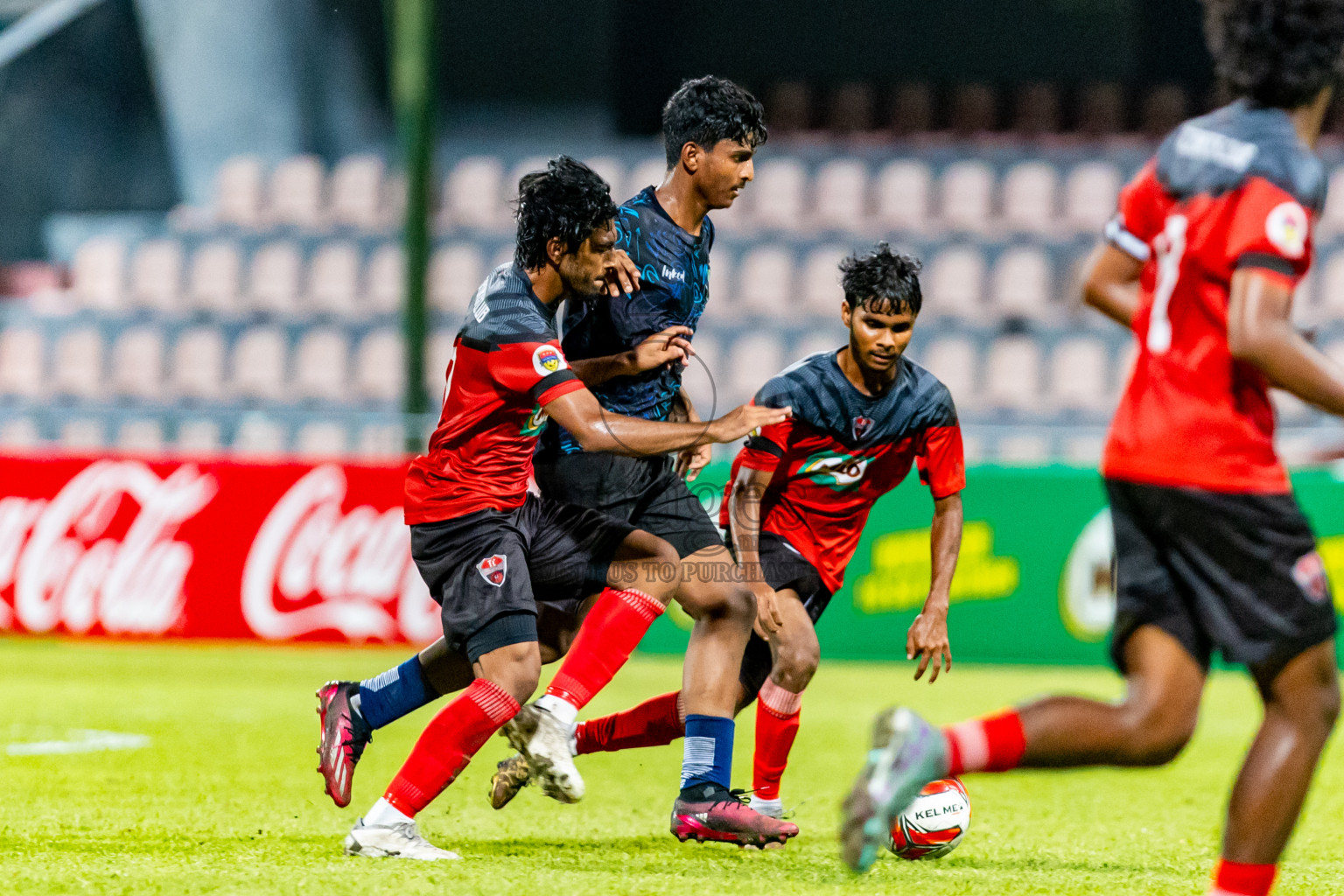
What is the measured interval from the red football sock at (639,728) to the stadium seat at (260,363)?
8.96 m

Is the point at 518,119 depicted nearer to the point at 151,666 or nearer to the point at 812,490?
the point at 151,666

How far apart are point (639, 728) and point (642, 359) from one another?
1.23m

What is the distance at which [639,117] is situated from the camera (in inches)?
594

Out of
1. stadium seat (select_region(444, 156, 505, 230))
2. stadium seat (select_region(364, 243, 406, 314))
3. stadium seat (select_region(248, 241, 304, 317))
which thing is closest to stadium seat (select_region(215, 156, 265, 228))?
stadium seat (select_region(248, 241, 304, 317))

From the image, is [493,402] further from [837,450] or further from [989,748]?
[989,748]

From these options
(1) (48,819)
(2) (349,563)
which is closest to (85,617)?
(2) (349,563)

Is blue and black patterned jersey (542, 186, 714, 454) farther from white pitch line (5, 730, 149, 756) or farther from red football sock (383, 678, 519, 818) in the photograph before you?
white pitch line (5, 730, 149, 756)

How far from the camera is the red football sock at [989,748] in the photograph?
123 inches

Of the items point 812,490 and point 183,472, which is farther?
point 183,472

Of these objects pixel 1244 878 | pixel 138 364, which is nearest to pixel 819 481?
pixel 1244 878

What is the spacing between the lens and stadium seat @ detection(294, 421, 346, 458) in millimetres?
11250

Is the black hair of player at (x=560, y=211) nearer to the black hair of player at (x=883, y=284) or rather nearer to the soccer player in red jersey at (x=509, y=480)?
the soccer player in red jersey at (x=509, y=480)

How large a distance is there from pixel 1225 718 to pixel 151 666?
6009mm

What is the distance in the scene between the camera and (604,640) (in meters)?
4.52
